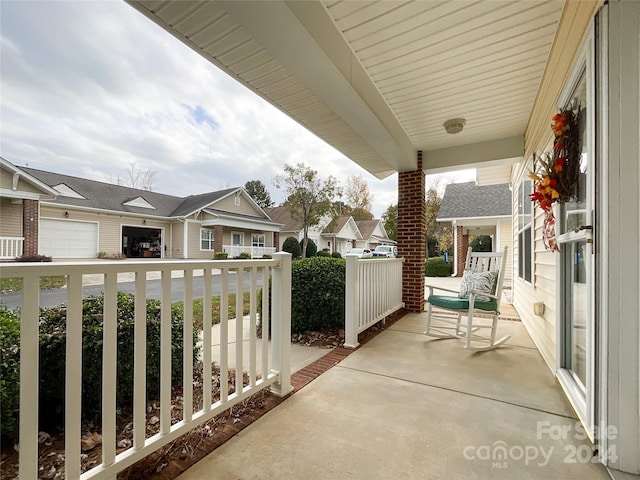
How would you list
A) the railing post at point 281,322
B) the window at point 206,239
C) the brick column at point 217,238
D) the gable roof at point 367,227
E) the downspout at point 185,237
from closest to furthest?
the railing post at point 281,322
the downspout at point 185,237
the window at point 206,239
the brick column at point 217,238
the gable roof at point 367,227

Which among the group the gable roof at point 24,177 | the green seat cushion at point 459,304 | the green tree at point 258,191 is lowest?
the green seat cushion at point 459,304

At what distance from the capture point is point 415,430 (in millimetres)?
1683

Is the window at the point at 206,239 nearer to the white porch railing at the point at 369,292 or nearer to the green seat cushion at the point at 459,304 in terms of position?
the white porch railing at the point at 369,292

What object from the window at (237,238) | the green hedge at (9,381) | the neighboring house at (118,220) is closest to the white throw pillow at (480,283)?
the green hedge at (9,381)

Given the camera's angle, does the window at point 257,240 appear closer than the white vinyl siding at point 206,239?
No

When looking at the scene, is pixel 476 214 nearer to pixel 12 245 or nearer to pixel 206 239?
pixel 12 245

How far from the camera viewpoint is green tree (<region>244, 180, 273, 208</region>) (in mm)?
33438

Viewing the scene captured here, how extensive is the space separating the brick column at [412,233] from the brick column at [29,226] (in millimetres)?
5209

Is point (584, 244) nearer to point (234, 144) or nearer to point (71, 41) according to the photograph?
point (71, 41)

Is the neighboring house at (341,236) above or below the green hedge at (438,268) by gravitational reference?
above

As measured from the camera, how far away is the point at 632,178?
51.2 inches

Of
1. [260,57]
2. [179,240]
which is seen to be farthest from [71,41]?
[179,240]

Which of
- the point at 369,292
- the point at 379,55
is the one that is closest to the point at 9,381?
the point at 369,292

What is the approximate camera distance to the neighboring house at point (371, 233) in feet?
84.5
